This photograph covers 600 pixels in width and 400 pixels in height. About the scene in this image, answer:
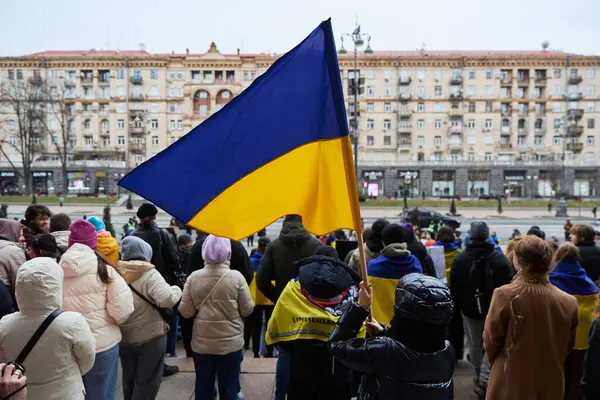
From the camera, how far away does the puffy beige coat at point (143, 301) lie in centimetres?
378

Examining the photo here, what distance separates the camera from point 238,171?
2.89 meters

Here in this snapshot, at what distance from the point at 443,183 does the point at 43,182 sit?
52.6 metres

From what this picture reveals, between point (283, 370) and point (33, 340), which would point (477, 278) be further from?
point (33, 340)

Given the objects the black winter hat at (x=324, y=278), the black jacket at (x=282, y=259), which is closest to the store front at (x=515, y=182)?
the black jacket at (x=282, y=259)

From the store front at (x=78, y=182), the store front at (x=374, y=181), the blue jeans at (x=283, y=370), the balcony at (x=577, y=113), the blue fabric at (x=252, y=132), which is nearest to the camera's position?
the blue fabric at (x=252, y=132)

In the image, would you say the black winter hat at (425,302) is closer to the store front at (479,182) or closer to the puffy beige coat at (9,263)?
the puffy beige coat at (9,263)

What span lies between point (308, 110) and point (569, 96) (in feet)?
235

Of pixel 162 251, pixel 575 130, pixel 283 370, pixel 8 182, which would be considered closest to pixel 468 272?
pixel 283 370

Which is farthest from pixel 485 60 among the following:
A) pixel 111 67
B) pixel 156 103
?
pixel 111 67

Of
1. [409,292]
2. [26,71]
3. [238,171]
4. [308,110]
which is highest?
[26,71]

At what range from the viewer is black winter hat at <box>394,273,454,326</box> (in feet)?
7.07

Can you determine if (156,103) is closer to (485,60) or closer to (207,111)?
(207,111)

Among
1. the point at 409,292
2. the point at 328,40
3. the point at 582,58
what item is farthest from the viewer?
the point at 582,58

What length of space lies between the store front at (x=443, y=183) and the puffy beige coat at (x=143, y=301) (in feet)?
198
